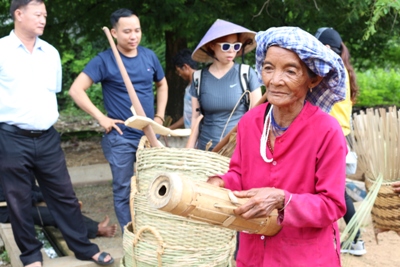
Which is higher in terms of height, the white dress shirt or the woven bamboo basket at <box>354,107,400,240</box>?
the white dress shirt

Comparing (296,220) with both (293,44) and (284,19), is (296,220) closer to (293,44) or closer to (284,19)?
(293,44)

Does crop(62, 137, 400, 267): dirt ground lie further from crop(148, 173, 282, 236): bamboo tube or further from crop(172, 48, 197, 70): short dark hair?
crop(172, 48, 197, 70): short dark hair

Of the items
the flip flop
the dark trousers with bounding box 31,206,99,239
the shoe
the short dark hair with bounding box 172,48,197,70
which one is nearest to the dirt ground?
the shoe

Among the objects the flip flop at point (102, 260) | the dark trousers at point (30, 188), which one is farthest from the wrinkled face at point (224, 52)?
the flip flop at point (102, 260)

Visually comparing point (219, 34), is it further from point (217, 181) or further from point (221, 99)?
point (217, 181)

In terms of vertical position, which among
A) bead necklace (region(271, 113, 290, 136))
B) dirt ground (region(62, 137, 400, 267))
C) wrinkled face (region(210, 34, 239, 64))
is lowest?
dirt ground (region(62, 137, 400, 267))

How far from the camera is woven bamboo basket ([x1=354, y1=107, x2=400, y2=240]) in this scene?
12.5ft

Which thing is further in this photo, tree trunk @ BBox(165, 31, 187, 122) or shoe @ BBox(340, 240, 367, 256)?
tree trunk @ BBox(165, 31, 187, 122)

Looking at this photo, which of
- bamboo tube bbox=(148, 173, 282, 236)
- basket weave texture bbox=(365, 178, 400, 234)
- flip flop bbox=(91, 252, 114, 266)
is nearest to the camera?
bamboo tube bbox=(148, 173, 282, 236)

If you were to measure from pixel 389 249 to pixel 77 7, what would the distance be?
4342 mm

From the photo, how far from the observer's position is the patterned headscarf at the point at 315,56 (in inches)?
84.5

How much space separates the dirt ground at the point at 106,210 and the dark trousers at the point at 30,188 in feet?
2.60

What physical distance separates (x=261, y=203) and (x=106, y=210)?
4.75 metres

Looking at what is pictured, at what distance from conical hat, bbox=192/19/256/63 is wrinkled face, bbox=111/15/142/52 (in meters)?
0.53
